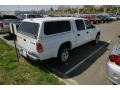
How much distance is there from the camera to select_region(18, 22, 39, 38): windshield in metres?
5.60

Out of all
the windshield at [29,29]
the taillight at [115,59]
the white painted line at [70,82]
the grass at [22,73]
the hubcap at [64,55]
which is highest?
the windshield at [29,29]

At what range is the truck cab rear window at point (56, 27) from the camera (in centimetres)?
564

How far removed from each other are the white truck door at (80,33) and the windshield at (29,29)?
212 cm

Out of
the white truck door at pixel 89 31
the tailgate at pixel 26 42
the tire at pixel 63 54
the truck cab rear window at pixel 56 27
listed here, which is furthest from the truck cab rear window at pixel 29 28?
the white truck door at pixel 89 31

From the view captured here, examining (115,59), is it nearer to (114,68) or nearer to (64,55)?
(114,68)

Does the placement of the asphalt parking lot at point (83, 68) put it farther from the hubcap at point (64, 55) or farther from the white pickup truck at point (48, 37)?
the white pickup truck at point (48, 37)

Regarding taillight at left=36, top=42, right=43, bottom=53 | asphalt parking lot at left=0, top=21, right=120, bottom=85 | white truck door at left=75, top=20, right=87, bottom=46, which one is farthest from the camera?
white truck door at left=75, top=20, right=87, bottom=46

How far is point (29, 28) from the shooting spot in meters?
6.03

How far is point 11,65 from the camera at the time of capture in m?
6.13

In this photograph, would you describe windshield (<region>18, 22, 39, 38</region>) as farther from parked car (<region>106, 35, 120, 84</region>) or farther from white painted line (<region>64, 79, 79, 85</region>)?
parked car (<region>106, 35, 120, 84</region>)

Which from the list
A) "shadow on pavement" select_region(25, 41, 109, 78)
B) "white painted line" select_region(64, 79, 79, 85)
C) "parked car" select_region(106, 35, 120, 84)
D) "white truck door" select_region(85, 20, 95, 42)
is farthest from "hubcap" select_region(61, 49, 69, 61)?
"parked car" select_region(106, 35, 120, 84)

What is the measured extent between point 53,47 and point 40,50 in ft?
1.84

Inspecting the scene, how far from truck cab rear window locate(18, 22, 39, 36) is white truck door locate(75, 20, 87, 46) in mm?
2115

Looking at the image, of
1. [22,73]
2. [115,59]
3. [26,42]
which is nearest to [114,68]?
[115,59]
